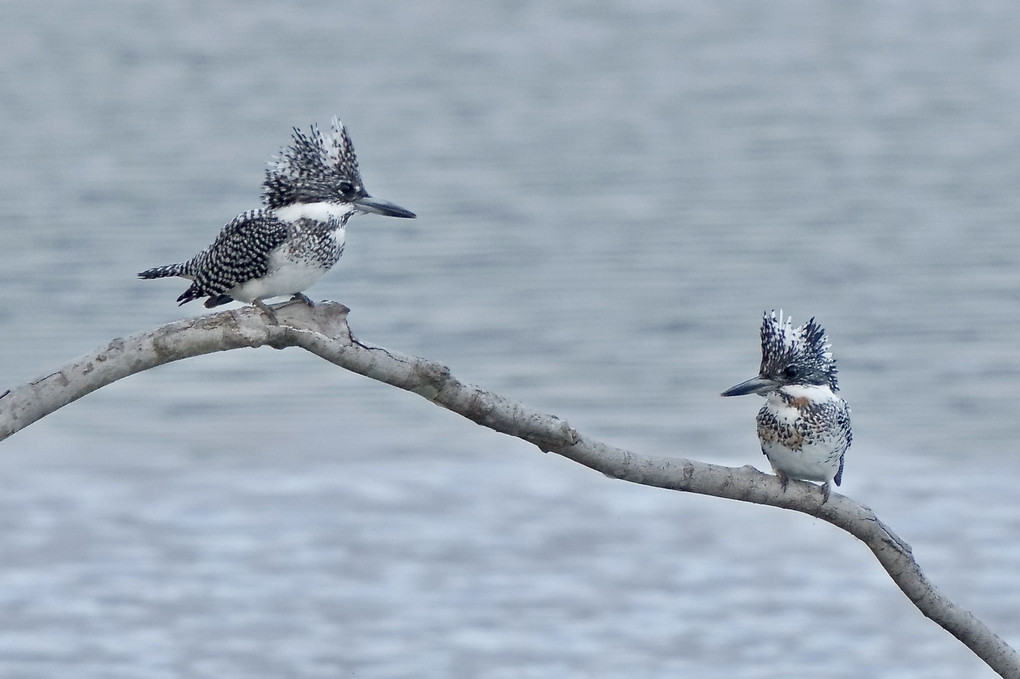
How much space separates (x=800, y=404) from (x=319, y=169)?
1764 millimetres

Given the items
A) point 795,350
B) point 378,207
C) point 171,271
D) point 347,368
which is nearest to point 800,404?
point 795,350

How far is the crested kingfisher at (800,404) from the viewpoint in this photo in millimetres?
5797

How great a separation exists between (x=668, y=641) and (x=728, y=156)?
10242 millimetres

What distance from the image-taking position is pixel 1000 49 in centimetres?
2320

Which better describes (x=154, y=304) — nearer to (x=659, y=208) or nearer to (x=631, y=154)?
(x=659, y=208)

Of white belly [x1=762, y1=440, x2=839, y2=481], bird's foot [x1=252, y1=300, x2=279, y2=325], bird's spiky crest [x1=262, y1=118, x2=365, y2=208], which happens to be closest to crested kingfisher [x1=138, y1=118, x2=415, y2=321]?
bird's spiky crest [x1=262, y1=118, x2=365, y2=208]

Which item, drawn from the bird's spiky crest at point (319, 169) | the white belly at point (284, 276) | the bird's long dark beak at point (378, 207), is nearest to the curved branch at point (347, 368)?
the white belly at point (284, 276)

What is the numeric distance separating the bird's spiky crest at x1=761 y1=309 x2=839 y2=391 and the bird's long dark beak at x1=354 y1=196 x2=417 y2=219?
1.28 m

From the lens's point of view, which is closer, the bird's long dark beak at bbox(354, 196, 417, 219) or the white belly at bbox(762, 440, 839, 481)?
the bird's long dark beak at bbox(354, 196, 417, 219)

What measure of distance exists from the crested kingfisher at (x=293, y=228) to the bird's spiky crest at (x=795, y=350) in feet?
4.29

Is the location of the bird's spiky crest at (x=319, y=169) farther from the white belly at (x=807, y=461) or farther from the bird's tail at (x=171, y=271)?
the white belly at (x=807, y=461)

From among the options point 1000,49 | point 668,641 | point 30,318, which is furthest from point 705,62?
point 668,641

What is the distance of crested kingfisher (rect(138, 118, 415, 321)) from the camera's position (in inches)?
216

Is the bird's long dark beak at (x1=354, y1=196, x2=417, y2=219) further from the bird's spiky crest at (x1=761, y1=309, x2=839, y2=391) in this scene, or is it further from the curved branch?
the bird's spiky crest at (x1=761, y1=309, x2=839, y2=391)
